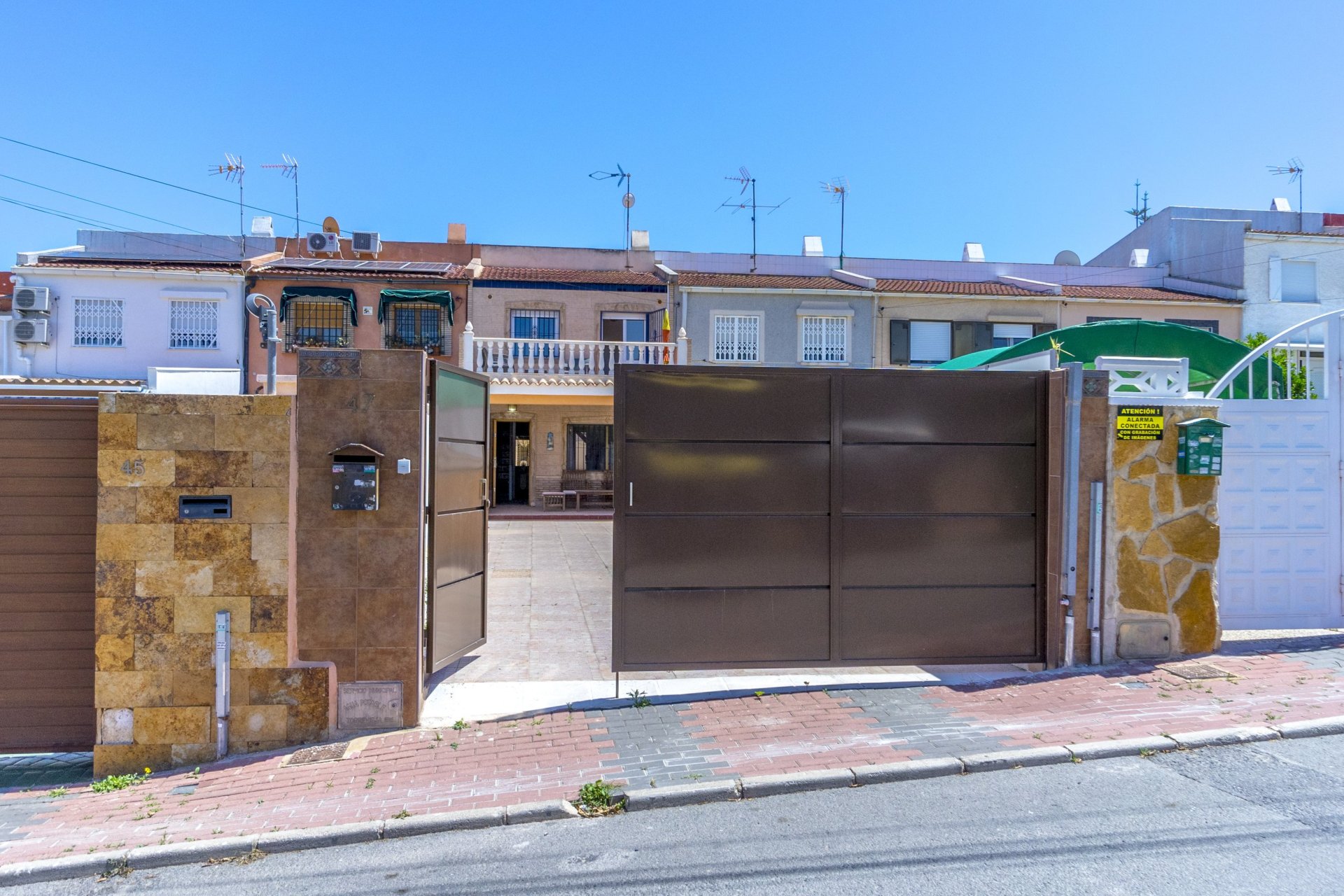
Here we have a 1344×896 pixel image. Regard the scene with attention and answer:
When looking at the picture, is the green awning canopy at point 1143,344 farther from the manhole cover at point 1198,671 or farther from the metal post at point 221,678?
the metal post at point 221,678

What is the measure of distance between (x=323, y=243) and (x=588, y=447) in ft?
34.5

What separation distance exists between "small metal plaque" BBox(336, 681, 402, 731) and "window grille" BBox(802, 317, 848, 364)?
1981 centimetres

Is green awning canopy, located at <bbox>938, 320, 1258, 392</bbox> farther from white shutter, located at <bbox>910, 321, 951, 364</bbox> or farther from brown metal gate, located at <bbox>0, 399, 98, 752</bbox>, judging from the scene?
white shutter, located at <bbox>910, 321, 951, 364</bbox>

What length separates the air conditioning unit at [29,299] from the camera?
21156 mm

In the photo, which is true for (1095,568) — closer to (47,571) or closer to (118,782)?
(118,782)

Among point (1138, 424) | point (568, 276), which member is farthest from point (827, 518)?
point (568, 276)

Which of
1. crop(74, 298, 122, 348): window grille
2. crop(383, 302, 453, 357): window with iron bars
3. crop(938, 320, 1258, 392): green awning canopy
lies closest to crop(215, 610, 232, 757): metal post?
crop(938, 320, 1258, 392): green awning canopy

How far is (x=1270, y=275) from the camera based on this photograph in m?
24.4

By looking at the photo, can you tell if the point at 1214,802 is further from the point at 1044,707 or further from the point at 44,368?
the point at 44,368

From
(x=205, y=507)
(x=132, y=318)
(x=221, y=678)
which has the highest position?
(x=132, y=318)

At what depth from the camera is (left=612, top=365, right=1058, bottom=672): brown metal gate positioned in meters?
6.34

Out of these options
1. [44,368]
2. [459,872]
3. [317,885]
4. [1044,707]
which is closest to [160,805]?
[317,885]

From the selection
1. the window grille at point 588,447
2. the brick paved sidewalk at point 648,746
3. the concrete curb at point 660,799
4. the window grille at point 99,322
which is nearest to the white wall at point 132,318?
the window grille at point 99,322

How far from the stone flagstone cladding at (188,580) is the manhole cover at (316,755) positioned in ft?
0.60
